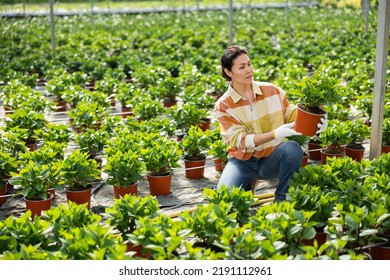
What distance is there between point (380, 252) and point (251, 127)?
1.60 m

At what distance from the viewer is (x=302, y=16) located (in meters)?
22.8

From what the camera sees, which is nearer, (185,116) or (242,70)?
(242,70)

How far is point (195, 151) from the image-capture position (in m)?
6.95

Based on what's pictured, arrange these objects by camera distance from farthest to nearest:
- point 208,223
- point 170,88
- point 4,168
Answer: point 170,88 < point 4,168 < point 208,223

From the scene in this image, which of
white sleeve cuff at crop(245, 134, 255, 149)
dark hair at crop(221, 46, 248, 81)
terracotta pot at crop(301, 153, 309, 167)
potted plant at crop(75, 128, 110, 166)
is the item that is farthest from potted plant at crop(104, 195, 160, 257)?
terracotta pot at crop(301, 153, 309, 167)

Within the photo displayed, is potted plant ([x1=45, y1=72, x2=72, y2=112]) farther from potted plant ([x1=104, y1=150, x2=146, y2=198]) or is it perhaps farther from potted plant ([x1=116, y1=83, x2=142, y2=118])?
potted plant ([x1=104, y1=150, x2=146, y2=198])

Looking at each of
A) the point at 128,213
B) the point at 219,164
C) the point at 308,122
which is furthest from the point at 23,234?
the point at 219,164

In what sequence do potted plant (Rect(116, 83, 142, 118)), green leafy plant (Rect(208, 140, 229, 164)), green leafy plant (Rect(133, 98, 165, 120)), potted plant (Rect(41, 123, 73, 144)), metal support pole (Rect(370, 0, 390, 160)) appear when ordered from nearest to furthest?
metal support pole (Rect(370, 0, 390, 160))
green leafy plant (Rect(208, 140, 229, 164))
potted plant (Rect(41, 123, 73, 144))
green leafy plant (Rect(133, 98, 165, 120))
potted plant (Rect(116, 83, 142, 118))

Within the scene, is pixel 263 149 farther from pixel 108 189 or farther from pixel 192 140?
pixel 108 189

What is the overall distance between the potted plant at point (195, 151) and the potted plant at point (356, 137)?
1.56 m

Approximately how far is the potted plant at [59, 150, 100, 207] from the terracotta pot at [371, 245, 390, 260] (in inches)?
105

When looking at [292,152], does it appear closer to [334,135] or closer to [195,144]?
[334,135]

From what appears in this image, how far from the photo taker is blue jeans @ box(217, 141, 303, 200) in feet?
17.4

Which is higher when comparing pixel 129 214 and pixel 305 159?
pixel 129 214
